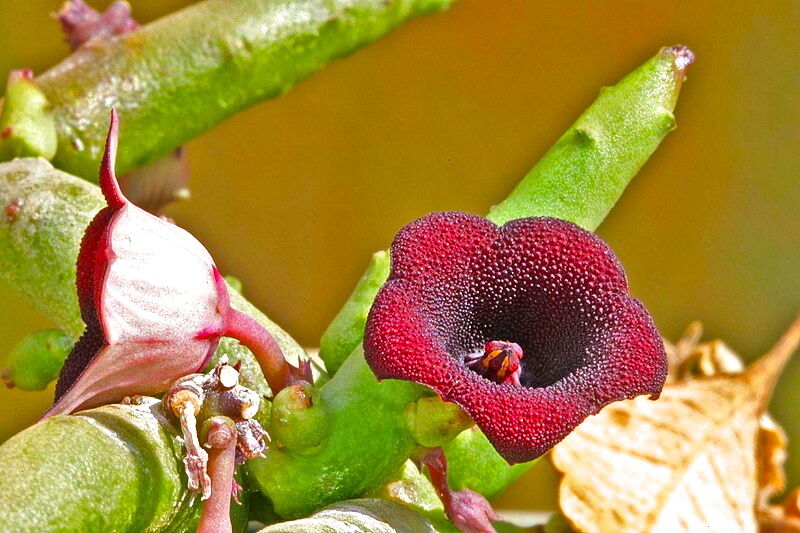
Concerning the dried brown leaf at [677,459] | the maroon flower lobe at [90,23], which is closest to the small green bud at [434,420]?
the dried brown leaf at [677,459]

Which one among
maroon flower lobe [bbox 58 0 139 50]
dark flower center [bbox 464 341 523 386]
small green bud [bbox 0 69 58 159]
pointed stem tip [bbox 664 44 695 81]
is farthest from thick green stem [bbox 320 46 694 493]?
maroon flower lobe [bbox 58 0 139 50]

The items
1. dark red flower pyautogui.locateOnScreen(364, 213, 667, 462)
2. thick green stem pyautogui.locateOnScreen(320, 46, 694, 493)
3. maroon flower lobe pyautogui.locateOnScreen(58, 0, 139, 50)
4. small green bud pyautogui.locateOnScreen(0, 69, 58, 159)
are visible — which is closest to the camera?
dark red flower pyautogui.locateOnScreen(364, 213, 667, 462)

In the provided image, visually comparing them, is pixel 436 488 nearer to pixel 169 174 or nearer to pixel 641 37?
pixel 169 174

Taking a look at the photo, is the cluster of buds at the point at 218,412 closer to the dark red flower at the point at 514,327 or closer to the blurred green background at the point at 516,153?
the dark red flower at the point at 514,327

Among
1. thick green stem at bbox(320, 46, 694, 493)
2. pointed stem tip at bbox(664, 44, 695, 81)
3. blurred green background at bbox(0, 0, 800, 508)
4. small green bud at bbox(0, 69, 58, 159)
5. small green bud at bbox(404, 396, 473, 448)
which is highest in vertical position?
pointed stem tip at bbox(664, 44, 695, 81)

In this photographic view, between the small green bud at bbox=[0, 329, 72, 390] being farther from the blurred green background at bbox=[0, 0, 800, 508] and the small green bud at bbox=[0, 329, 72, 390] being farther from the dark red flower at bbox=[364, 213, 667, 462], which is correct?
the blurred green background at bbox=[0, 0, 800, 508]

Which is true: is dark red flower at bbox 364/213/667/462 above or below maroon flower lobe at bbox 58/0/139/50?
below
